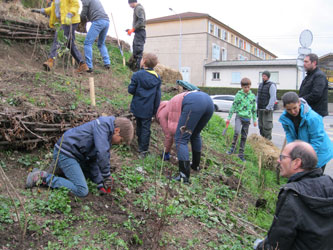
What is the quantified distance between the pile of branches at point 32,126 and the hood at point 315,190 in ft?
9.86

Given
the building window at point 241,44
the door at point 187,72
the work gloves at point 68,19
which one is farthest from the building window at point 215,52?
the work gloves at point 68,19

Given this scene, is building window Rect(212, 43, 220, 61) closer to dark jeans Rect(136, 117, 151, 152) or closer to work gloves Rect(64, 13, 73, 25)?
work gloves Rect(64, 13, 73, 25)

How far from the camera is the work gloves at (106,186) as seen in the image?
3266 millimetres

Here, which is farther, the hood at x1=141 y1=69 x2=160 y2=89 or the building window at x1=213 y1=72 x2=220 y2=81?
the building window at x1=213 y1=72 x2=220 y2=81

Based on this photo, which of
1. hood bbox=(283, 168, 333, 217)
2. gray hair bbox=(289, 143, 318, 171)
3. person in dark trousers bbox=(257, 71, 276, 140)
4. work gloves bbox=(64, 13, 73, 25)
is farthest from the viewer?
person in dark trousers bbox=(257, 71, 276, 140)

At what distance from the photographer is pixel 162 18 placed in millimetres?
45500

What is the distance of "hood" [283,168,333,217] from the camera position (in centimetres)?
206

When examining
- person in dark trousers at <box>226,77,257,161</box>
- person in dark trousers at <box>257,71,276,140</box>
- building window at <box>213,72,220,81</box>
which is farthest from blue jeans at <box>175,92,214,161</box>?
building window at <box>213,72,220,81</box>

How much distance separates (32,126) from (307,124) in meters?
3.40

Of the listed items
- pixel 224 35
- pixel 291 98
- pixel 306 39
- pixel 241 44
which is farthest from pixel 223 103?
pixel 241 44

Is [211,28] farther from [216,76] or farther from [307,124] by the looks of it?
[307,124]

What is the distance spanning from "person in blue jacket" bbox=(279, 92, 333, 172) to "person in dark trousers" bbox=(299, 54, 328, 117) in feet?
4.39

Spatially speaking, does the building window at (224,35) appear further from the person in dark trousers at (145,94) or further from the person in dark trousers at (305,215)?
the person in dark trousers at (305,215)

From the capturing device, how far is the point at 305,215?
2.11 m
